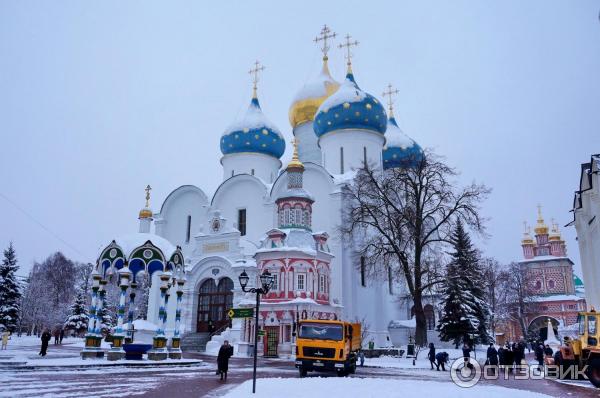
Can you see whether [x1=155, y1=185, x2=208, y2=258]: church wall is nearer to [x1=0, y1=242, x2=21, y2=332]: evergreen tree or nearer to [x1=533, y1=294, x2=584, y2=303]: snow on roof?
[x1=0, y1=242, x2=21, y2=332]: evergreen tree

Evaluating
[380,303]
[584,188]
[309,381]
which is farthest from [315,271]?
[309,381]

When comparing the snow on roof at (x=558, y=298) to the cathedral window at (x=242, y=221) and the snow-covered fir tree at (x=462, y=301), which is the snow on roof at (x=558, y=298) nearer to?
the snow-covered fir tree at (x=462, y=301)

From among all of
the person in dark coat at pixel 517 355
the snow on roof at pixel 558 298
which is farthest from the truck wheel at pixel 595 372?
the snow on roof at pixel 558 298

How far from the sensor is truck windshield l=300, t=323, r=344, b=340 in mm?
15844

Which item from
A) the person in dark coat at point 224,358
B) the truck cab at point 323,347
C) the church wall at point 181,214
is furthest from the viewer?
the church wall at point 181,214

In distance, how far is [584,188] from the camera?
22.5m

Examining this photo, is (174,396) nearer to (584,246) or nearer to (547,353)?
(547,353)

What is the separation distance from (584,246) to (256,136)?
70.8ft

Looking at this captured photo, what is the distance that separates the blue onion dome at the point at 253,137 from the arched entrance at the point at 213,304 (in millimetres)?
10946

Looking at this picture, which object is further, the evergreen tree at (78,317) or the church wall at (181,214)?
the evergreen tree at (78,317)

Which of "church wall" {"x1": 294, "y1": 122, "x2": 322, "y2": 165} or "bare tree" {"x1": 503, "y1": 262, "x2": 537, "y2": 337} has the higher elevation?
"church wall" {"x1": 294, "y1": 122, "x2": 322, "y2": 165}

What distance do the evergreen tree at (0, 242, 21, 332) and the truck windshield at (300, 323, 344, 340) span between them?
97.0ft

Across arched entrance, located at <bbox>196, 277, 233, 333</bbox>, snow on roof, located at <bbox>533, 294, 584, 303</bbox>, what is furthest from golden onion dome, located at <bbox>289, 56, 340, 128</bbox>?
snow on roof, located at <bbox>533, 294, 584, 303</bbox>

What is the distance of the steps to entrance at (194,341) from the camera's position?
28997 mm
